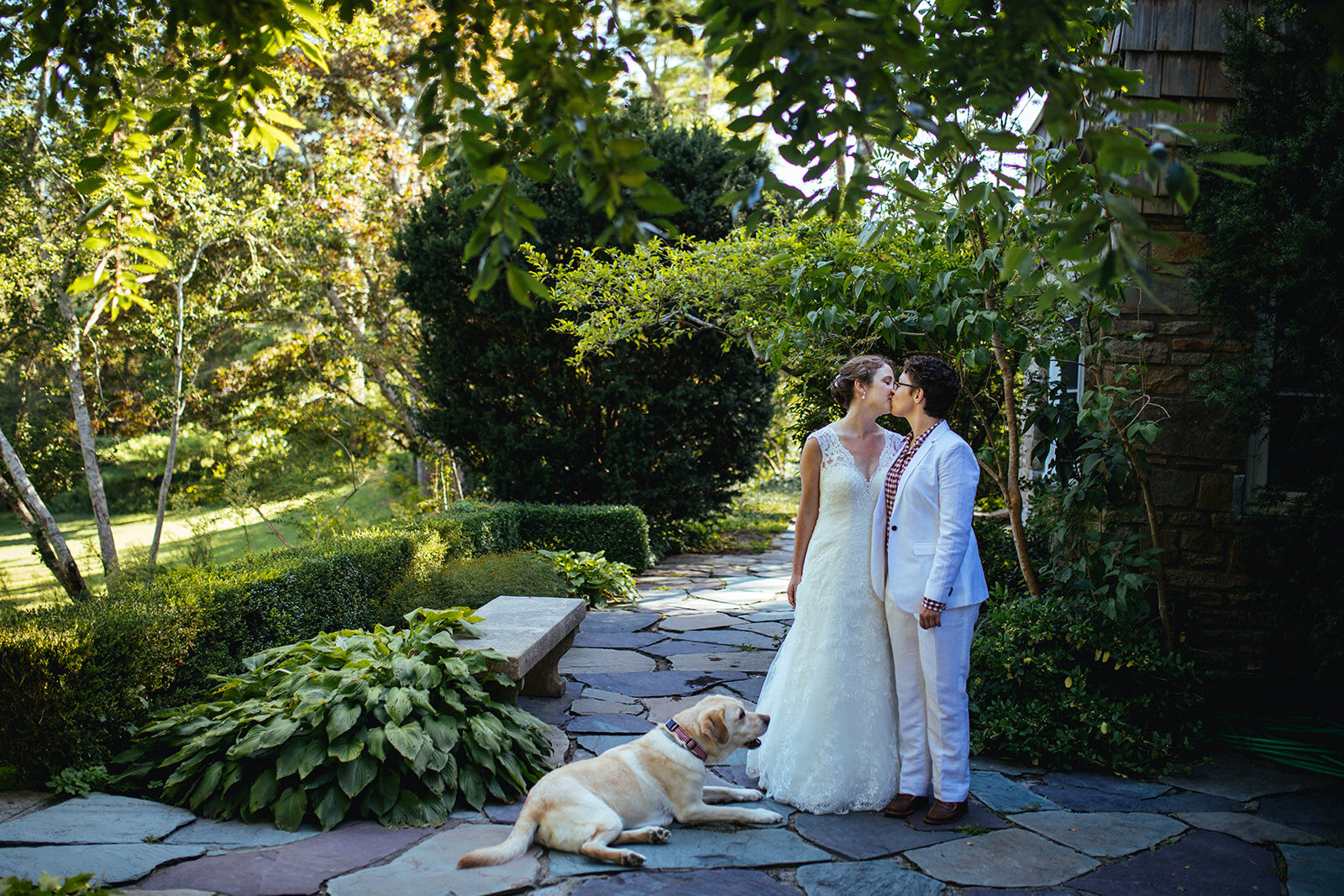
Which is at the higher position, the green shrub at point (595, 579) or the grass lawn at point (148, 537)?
the green shrub at point (595, 579)

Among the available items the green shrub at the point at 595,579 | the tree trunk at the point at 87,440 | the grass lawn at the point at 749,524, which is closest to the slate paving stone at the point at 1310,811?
the green shrub at the point at 595,579

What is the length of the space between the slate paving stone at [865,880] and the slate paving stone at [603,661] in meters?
2.94

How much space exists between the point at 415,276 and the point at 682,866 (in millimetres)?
8962

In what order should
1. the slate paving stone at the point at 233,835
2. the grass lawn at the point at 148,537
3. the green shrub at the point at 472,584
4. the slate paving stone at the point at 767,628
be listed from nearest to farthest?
1. the slate paving stone at the point at 233,835
2. the green shrub at the point at 472,584
3. the slate paving stone at the point at 767,628
4. the grass lawn at the point at 148,537

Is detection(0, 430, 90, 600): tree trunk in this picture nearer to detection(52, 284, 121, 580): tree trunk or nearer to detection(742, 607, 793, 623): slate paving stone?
detection(52, 284, 121, 580): tree trunk

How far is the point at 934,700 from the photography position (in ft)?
11.9

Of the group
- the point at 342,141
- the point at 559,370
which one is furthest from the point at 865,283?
the point at 342,141

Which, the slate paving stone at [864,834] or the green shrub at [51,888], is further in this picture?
the slate paving stone at [864,834]

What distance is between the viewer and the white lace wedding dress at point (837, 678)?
12.4 feet

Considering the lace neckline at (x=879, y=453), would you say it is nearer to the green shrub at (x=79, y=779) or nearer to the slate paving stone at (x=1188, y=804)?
the slate paving stone at (x=1188, y=804)

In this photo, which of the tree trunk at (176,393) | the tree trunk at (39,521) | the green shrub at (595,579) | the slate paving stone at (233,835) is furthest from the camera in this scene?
the tree trunk at (176,393)

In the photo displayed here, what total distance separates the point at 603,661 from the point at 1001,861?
3469 millimetres

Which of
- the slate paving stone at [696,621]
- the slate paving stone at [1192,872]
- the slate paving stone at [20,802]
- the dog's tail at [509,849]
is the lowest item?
the slate paving stone at [696,621]

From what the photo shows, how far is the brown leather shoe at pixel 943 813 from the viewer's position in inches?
141
